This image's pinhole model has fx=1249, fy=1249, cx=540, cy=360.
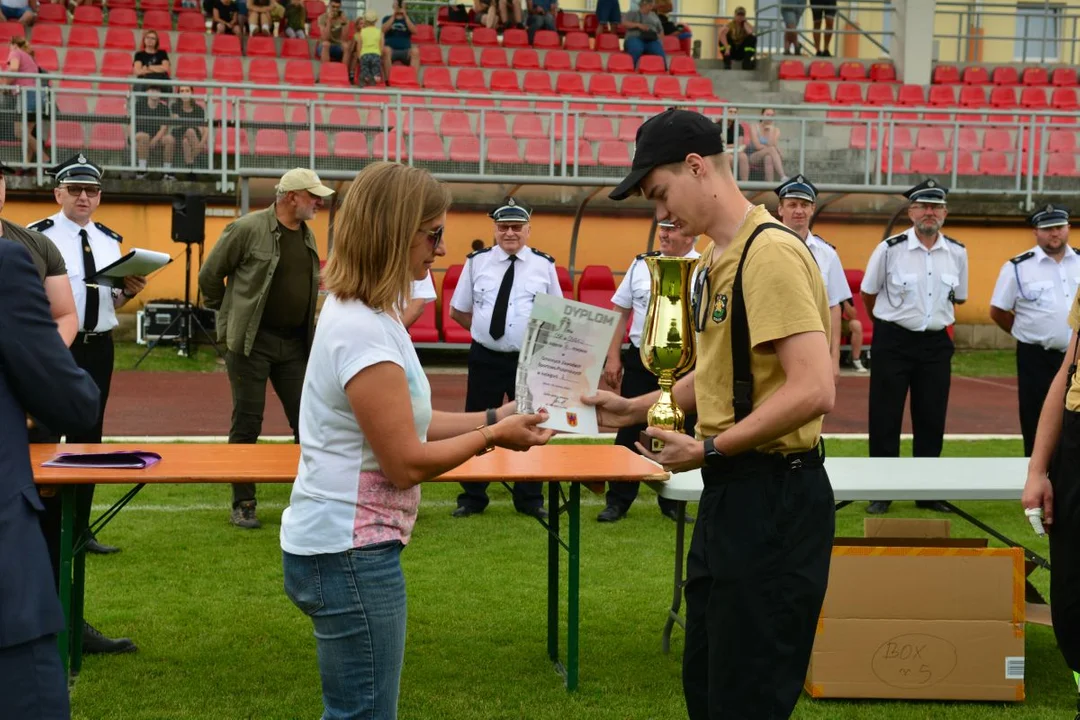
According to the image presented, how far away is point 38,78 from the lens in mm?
Answer: 15102

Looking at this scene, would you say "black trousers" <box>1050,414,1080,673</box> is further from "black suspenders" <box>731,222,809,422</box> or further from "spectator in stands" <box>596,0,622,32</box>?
"spectator in stands" <box>596,0,622,32</box>

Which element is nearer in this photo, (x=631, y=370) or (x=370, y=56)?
(x=631, y=370)

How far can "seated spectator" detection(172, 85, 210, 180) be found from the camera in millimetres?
15352

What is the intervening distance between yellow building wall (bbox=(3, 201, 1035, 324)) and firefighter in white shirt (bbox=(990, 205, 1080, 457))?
26.2 feet

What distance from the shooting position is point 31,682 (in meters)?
2.54

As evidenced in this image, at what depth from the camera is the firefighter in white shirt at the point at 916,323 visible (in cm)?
860

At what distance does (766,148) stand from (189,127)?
7.36 meters

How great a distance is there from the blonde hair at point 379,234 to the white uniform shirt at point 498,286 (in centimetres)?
543

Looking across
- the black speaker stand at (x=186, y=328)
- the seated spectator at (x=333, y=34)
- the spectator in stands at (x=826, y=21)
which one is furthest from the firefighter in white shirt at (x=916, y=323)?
the spectator in stands at (x=826, y=21)

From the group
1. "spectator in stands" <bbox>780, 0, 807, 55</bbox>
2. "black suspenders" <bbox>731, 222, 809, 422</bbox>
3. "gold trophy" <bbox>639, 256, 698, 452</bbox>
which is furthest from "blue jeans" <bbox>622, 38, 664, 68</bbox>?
"black suspenders" <bbox>731, 222, 809, 422</bbox>

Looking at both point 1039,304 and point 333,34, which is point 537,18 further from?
point 1039,304

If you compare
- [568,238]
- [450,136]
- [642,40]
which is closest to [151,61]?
[450,136]

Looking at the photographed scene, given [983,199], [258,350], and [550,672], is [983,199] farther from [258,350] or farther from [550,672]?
[550,672]

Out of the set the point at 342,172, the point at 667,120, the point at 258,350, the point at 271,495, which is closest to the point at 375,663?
the point at 667,120
